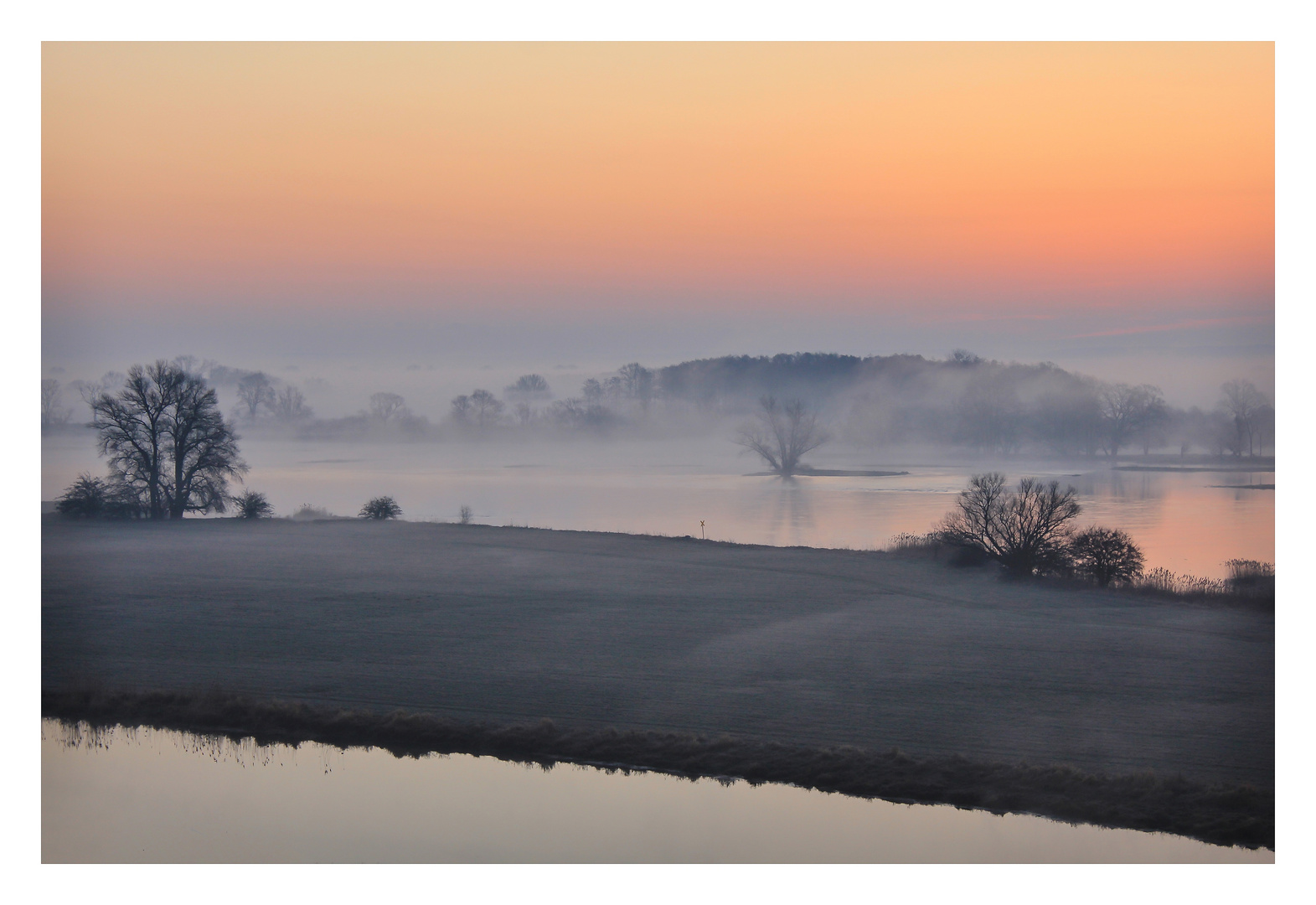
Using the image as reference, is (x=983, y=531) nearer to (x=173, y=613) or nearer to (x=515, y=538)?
(x=515, y=538)

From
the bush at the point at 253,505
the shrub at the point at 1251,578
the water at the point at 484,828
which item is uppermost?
the bush at the point at 253,505

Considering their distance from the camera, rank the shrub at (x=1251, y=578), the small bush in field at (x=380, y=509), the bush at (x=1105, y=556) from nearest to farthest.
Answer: the shrub at (x=1251, y=578) < the bush at (x=1105, y=556) < the small bush in field at (x=380, y=509)

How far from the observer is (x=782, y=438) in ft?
133

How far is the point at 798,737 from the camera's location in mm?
8312

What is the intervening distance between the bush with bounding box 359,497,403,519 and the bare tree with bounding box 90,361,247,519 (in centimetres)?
309

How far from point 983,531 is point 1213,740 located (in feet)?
26.0

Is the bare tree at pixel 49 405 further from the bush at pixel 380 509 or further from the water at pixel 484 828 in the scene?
the bush at pixel 380 509

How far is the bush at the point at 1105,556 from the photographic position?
14180 mm

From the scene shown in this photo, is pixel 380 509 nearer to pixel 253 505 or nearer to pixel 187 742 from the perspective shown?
pixel 253 505

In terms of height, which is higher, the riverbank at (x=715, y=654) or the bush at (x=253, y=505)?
the bush at (x=253, y=505)

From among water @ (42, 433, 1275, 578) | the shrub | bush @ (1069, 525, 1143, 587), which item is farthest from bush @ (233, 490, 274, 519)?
the shrub

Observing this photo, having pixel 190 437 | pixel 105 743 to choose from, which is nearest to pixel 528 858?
pixel 105 743

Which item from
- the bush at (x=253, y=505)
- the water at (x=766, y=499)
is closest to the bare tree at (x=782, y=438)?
the water at (x=766, y=499)

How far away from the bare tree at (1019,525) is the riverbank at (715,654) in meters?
1.15
